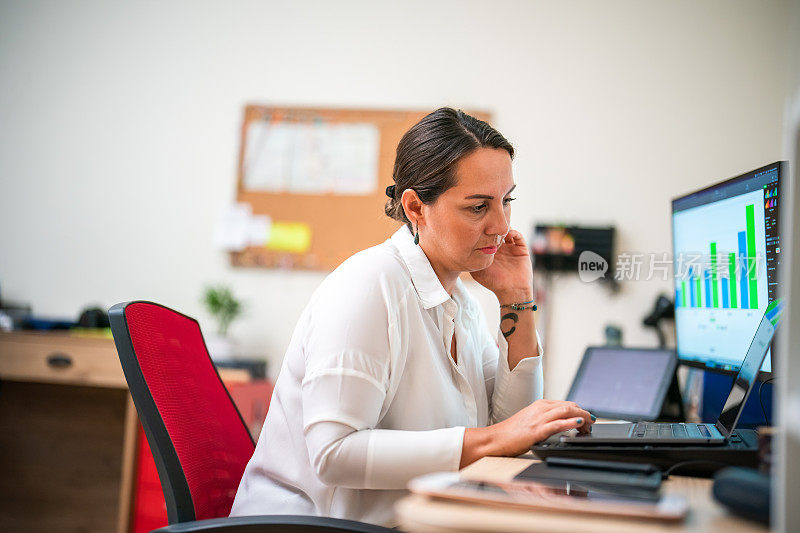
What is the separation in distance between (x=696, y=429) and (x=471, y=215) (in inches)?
20.4

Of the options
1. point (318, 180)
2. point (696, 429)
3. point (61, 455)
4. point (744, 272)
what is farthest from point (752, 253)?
point (61, 455)

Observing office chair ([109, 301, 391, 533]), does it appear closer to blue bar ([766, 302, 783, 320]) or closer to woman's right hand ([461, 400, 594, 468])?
woman's right hand ([461, 400, 594, 468])

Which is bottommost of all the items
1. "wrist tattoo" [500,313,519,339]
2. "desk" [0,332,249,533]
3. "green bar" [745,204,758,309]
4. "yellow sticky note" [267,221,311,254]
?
"desk" [0,332,249,533]

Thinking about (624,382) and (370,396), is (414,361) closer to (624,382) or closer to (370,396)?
(370,396)

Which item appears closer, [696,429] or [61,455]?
[696,429]

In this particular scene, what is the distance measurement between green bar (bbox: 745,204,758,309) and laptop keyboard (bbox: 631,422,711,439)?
24 centimetres

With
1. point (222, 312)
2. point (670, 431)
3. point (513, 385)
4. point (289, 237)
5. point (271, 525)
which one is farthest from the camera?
point (289, 237)

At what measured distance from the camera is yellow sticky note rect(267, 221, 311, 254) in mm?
2998

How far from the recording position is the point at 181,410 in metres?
1.00

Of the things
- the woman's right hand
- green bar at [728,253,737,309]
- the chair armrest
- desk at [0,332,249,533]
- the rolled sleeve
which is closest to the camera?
the chair armrest

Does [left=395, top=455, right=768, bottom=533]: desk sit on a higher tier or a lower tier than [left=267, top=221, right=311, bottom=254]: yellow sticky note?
lower

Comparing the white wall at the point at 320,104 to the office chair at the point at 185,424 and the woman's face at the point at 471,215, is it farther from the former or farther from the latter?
the office chair at the point at 185,424

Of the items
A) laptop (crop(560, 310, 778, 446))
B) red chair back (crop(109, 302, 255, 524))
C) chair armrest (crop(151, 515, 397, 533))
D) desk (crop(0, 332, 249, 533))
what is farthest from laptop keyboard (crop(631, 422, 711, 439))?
desk (crop(0, 332, 249, 533))

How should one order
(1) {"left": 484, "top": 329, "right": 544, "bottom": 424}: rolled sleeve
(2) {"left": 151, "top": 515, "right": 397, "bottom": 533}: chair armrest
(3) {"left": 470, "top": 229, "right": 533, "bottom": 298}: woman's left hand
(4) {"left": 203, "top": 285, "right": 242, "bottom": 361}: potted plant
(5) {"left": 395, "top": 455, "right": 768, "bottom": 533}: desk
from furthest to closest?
(4) {"left": 203, "top": 285, "right": 242, "bottom": 361}: potted plant → (3) {"left": 470, "top": 229, "right": 533, "bottom": 298}: woman's left hand → (1) {"left": 484, "top": 329, "right": 544, "bottom": 424}: rolled sleeve → (2) {"left": 151, "top": 515, "right": 397, "bottom": 533}: chair armrest → (5) {"left": 395, "top": 455, "right": 768, "bottom": 533}: desk
